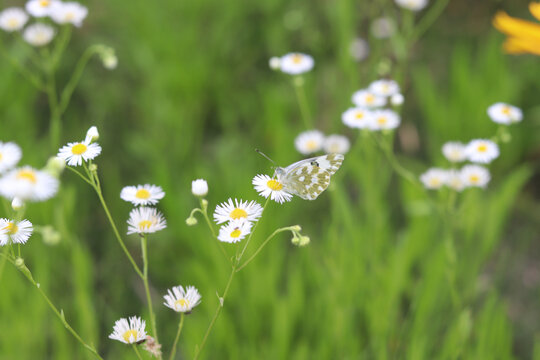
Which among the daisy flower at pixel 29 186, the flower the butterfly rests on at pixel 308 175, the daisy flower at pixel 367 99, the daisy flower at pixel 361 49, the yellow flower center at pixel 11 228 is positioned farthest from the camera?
the daisy flower at pixel 361 49

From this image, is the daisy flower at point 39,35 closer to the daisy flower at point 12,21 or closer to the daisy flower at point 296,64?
the daisy flower at point 12,21

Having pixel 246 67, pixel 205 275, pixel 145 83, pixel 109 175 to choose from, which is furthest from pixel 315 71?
pixel 205 275

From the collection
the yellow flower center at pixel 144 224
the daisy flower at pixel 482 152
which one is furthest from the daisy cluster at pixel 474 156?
the yellow flower center at pixel 144 224

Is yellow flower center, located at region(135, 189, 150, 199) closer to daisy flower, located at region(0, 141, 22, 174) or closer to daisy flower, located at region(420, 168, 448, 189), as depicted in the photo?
daisy flower, located at region(0, 141, 22, 174)

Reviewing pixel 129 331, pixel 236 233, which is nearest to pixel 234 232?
pixel 236 233

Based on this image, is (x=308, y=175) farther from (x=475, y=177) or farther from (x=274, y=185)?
(x=475, y=177)
